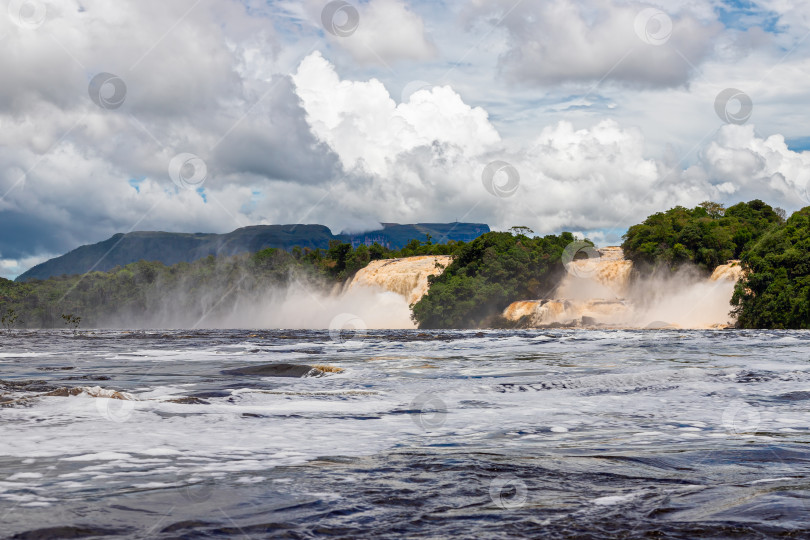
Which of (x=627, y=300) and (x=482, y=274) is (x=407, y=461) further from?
(x=482, y=274)

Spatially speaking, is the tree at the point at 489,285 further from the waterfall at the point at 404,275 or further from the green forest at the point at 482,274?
the waterfall at the point at 404,275

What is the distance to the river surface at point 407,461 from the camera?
15.7 feet

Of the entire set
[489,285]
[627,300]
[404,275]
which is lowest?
[627,300]

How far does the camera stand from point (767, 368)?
1861cm

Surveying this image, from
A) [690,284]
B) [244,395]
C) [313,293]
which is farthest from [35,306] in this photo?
[244,395]

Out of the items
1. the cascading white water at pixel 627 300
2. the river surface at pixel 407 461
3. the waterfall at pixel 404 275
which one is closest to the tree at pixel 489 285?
the waterfall at pixel 404 275

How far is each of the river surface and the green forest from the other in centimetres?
5133

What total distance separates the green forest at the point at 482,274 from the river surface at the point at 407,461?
51325 mm

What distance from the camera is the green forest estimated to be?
60500 mm

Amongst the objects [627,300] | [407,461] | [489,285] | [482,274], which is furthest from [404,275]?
[407,461]

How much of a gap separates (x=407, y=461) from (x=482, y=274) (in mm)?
85851

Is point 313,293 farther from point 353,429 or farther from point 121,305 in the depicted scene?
point 353,429

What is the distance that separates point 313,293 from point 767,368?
345 feet

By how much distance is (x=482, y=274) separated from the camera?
9219 cm
